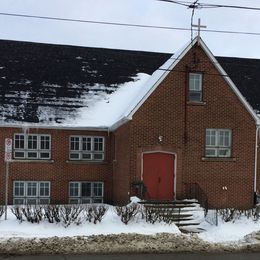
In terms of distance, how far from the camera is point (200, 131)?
23.2 meters

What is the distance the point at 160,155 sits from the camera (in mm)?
22703

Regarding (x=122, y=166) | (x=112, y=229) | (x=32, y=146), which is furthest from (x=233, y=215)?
(x=32, y=146)

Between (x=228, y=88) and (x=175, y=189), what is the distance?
5.26 m

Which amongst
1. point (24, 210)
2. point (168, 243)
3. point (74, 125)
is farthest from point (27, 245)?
point (74, 125)

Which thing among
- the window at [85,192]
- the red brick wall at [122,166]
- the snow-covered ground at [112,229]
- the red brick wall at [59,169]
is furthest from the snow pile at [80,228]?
the window at [85,192]

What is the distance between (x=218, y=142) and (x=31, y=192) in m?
9.41

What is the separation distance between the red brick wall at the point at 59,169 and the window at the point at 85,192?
0.81 feet

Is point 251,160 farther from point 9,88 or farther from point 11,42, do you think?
point 11,42

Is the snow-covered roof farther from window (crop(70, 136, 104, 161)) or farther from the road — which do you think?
the road

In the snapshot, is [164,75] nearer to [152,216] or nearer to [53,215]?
[152,216]

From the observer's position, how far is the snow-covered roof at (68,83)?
83.0ft

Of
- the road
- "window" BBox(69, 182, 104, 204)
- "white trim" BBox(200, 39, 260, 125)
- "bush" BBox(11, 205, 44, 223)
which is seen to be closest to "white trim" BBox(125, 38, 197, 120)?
"white trim" BBox(200, 39, 260, 125)

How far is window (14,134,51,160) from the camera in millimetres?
25125

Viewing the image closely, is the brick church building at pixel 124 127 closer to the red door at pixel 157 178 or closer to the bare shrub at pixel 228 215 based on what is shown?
the red door at pixel 157 178
